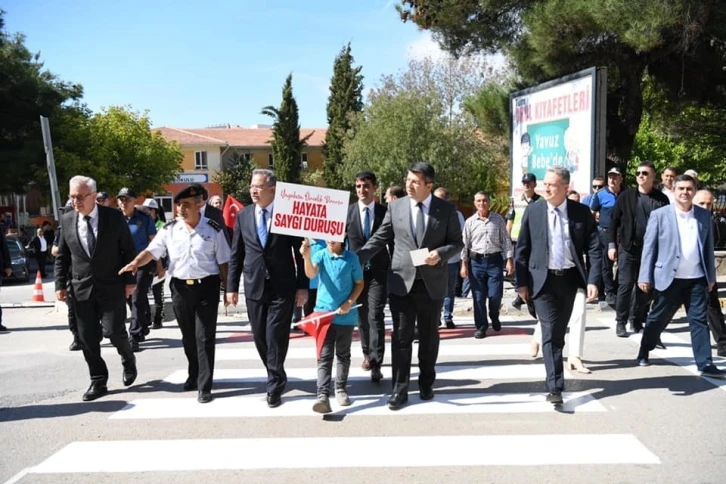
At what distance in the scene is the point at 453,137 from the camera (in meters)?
39.6

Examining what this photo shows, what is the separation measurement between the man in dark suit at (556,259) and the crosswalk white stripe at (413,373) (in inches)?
40.4

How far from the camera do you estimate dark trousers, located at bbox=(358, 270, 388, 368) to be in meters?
6.47

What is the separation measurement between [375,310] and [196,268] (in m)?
1.77

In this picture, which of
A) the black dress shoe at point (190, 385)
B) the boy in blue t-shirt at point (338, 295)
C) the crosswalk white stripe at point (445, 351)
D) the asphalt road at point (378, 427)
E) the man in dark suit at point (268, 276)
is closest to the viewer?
the asphalt road at point (378, 427)

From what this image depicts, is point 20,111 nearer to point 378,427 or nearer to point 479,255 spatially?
point 479,255

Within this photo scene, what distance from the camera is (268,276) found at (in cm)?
575

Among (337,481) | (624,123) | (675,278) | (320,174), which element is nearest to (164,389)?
(337,481)

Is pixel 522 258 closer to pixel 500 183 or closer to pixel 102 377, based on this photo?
pixel 102 377

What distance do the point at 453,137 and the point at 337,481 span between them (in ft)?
120

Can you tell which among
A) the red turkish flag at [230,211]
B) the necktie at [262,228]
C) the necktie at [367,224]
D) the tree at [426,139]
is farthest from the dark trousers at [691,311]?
the tree at [426,139]

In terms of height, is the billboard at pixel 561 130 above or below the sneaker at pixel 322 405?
above

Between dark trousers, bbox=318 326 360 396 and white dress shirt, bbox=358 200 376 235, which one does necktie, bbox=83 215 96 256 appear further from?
white dress shirt, bbox=358 200 376 235

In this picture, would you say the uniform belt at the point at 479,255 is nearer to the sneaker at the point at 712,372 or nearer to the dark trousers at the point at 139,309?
the sneaker at the point at 712,372

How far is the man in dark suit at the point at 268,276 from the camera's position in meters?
5.74
